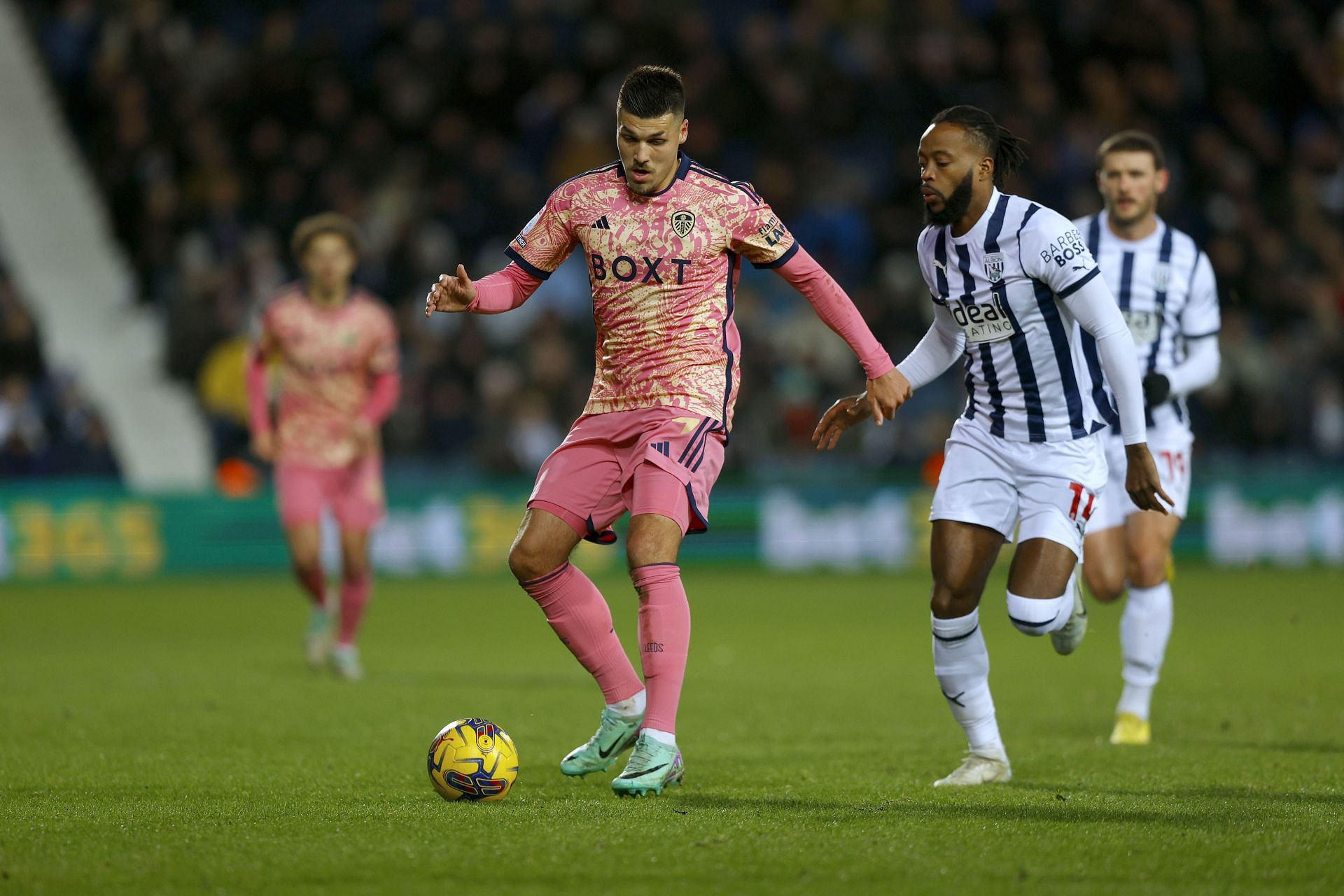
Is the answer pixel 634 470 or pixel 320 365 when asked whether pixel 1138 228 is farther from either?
pixel 320 365

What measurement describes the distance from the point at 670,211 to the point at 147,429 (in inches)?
598

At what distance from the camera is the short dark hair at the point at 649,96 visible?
215 inches

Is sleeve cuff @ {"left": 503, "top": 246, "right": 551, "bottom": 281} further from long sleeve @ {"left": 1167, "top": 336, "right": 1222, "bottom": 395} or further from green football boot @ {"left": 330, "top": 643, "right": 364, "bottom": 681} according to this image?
green football boot @ {"left": 330, "top": 643, "right": 364, "bottom": 681}

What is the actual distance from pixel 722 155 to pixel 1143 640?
12959 mm

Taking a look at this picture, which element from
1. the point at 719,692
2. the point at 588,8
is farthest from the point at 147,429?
the point at 719,692

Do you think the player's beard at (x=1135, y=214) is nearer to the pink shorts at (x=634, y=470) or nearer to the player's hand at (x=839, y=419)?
the player's hand at (x=839, y=419)

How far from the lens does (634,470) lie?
5.66 metres

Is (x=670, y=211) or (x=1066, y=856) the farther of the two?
(x=670, y=211)

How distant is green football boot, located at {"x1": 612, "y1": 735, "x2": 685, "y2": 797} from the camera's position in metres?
5.30

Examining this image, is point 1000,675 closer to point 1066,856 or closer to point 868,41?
point 1066,856

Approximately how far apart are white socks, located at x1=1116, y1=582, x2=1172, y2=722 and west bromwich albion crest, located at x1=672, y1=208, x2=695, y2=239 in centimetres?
286

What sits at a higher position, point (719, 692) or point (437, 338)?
point (437, 338)

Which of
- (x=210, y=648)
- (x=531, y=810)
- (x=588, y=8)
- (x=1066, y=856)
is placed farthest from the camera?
(x=588, y=8)

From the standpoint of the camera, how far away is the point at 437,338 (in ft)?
60.1
